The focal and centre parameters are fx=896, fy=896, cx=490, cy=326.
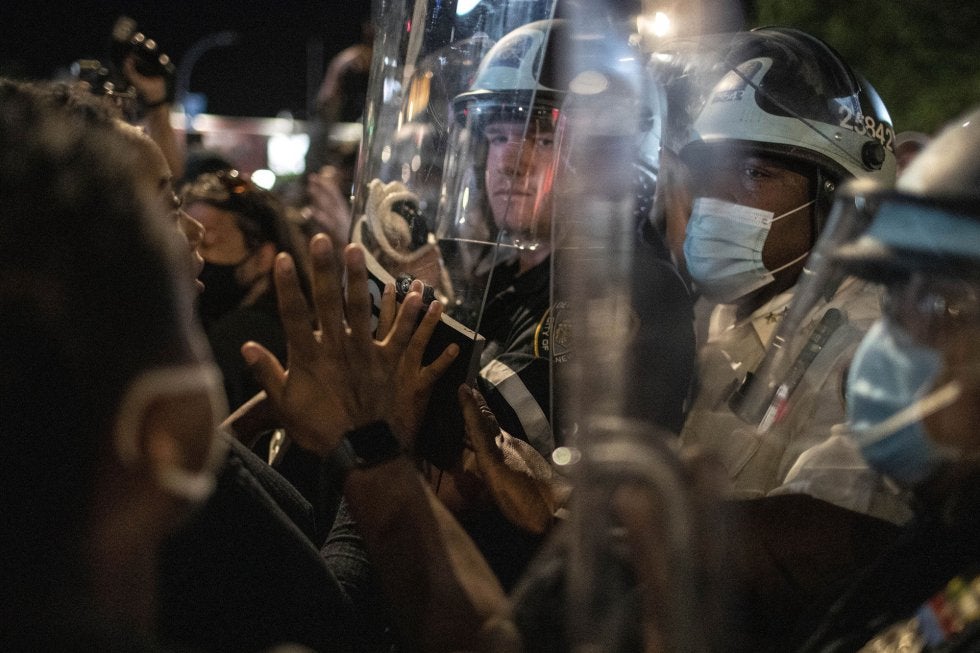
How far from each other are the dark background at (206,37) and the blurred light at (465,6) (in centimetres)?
3106

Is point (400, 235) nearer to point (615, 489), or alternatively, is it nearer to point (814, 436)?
point (814, 436)

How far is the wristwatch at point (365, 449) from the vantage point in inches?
66.3

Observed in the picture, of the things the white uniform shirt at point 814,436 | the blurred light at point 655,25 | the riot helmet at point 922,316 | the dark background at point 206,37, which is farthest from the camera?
the dark background at point 206,37

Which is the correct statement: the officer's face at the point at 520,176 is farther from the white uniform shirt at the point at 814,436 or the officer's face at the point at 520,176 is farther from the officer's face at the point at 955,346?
the officer's face at the point at 955,346

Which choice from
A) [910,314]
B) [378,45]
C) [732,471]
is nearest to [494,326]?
[378,45]

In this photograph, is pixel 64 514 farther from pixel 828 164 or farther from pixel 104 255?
pixel 828 164

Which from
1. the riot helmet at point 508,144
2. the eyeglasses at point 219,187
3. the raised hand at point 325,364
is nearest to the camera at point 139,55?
the eyeglasses at point 219,187

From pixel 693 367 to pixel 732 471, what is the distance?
0.69 metres

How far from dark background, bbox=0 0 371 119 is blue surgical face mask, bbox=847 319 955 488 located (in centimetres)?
3240

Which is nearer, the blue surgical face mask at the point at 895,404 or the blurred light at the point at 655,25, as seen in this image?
the blue surgical face mask at the point at 895,404

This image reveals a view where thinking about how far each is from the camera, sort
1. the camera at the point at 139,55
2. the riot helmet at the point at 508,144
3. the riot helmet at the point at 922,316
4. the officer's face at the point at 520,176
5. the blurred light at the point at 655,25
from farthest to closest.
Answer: the camera at the point at 139,55
the blurred light at the point at 655,25
the officer's face at the point at 520,176
the riot helmet at the point at 508,144
the riot helmet at the point at 922,316

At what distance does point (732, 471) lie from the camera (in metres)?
1.96

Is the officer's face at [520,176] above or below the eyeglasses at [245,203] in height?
above

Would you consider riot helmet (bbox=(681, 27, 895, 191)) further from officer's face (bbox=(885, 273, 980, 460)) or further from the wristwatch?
the wristwatch
